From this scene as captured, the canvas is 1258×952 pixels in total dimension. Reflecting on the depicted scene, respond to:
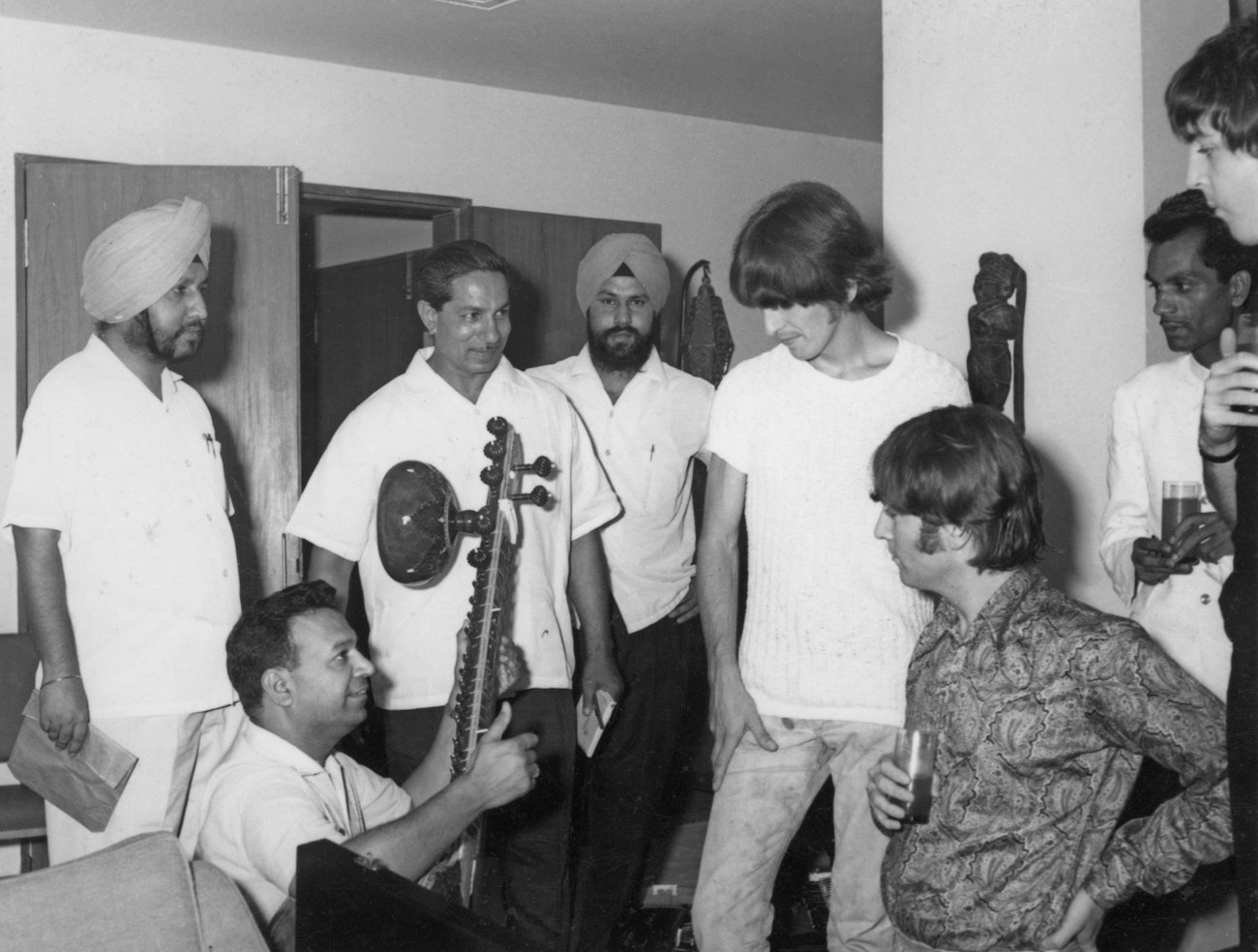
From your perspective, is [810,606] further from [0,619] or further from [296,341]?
[0,619]

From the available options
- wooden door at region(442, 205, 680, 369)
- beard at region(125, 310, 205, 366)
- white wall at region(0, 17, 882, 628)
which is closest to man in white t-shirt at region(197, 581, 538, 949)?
beard at region(125, 310, 205, 366)

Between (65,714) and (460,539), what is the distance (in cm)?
85

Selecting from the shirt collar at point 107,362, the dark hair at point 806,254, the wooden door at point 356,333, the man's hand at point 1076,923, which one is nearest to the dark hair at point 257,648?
the shirt collar at point 107,362

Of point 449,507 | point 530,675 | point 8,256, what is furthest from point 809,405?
point 8,256

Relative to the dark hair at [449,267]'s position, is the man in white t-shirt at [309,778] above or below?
below

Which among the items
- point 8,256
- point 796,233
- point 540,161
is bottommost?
point 796,233

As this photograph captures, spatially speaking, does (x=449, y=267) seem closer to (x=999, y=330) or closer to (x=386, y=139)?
(x=999, y=330)

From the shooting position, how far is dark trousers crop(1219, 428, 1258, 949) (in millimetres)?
1466

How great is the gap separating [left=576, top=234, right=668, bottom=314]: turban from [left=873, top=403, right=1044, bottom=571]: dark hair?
2147 millimetres

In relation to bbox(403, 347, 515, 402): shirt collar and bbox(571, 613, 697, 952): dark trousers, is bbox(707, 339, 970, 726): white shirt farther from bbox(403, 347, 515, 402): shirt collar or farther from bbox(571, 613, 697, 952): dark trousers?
bbox(571, 613, 697, 952): dark trousers

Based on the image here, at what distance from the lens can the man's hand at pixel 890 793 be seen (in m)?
Answer: 1.70

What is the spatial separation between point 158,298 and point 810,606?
5.16 feet

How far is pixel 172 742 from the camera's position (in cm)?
275

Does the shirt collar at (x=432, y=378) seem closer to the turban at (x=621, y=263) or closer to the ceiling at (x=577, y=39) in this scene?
the turban at (x=621, y=263)
